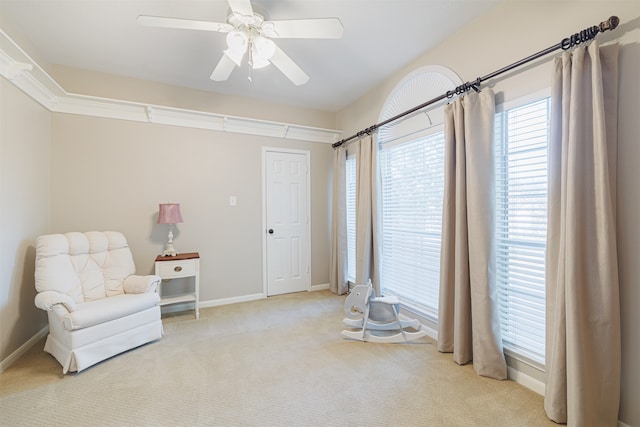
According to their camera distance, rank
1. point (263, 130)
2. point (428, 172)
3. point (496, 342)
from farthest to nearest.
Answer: point (263, 130), point (428, 172), point (496, 342)

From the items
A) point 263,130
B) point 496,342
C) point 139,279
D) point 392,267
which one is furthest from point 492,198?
point 139,279

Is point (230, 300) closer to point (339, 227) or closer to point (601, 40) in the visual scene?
point (339, 227)

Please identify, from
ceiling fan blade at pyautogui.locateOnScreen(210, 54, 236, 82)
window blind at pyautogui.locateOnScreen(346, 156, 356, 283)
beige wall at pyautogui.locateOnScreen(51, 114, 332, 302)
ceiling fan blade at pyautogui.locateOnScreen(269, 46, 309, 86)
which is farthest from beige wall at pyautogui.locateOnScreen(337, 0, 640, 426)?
beige wall at pyautogui.locateOnScreen(51, 114, 332, 302)

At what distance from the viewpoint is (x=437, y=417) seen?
5.33 ft

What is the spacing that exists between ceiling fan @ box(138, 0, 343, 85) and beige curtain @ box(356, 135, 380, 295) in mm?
1547

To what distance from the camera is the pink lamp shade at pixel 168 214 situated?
3018 millimetres

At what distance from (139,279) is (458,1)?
356 centimetres

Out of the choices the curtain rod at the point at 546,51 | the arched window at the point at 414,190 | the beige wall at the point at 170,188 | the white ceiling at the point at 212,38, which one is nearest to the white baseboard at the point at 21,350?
the beige wall at the point at 170,188

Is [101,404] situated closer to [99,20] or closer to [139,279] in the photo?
[139,279]

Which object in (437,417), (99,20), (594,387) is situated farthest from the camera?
(99,20)

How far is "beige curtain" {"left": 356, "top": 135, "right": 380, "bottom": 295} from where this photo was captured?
10.8ft

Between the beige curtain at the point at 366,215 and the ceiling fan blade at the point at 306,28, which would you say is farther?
the beige curtain at the point at 366,215

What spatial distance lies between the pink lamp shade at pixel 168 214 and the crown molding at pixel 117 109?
1035mm

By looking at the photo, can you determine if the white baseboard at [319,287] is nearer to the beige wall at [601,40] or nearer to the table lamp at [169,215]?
the table lamp at [169,215]
